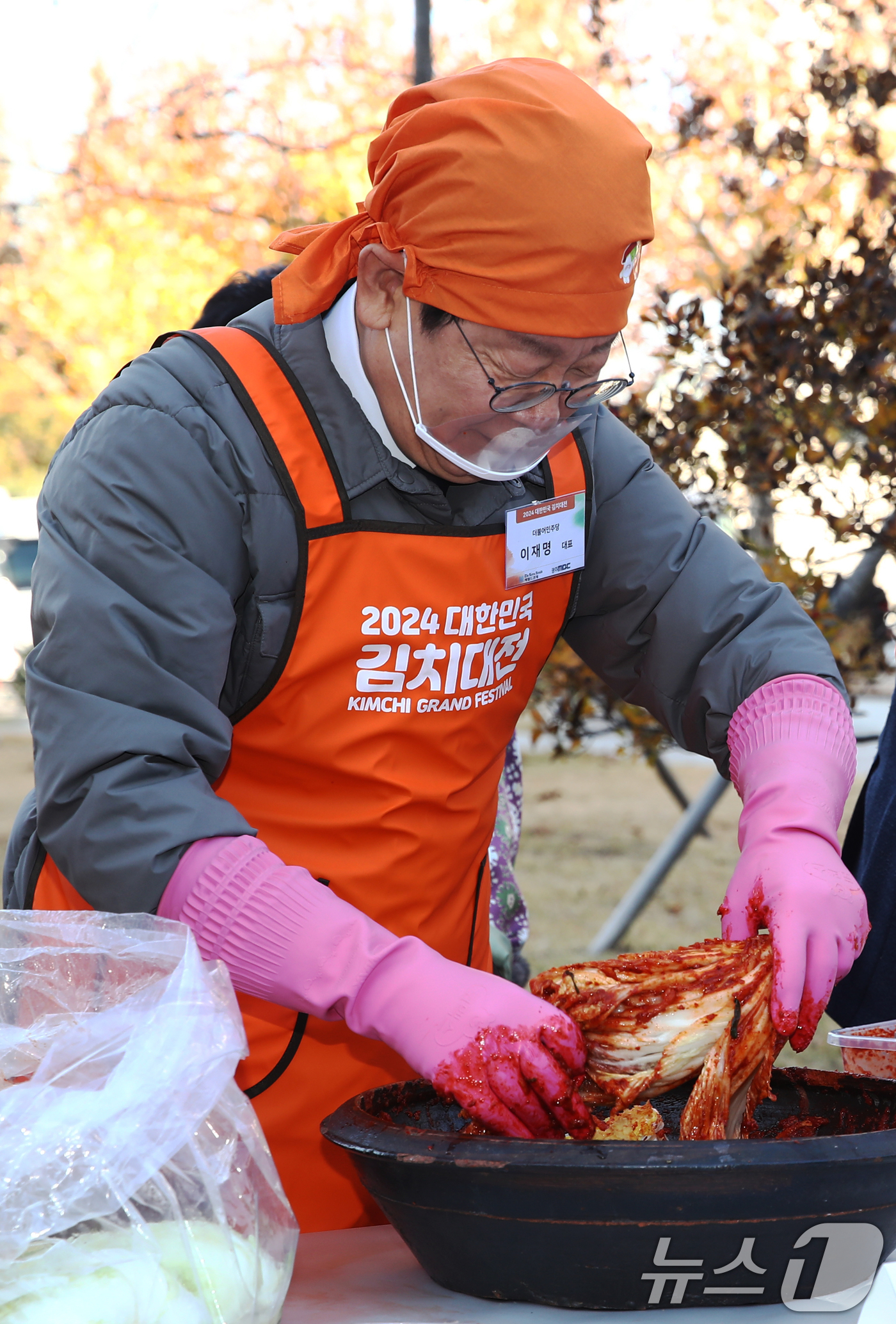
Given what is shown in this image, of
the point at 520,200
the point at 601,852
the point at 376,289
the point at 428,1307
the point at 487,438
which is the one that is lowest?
the point at 601,852

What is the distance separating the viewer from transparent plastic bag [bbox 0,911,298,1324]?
973 mm

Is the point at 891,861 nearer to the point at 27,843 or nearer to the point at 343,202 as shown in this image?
the point at 27,843

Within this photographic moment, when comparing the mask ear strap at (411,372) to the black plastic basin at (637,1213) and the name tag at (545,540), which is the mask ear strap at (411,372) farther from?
the black plastic basin at (637,1213)

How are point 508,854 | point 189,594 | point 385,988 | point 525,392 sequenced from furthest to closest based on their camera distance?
point 508,854
point 525,392
point 189,594
point 385,988

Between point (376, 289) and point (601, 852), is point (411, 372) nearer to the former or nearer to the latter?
point (376, 289)

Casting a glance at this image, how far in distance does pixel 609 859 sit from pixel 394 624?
6.25 m

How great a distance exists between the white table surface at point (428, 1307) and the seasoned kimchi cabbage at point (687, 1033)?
0.19 metres

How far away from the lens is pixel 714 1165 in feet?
3.35

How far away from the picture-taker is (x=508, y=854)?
2.65 metres

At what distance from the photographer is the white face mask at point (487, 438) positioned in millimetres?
1556

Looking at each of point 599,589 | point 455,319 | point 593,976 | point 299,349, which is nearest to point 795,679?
point 599,589

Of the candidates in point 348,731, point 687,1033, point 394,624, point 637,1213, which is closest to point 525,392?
point 394,624

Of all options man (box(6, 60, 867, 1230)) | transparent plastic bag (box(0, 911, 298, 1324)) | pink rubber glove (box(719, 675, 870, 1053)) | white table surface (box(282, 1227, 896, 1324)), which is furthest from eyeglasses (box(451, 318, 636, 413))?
white table surface (box(282, 1227, 896, 1324))

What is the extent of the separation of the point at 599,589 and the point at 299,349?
1.92ft
